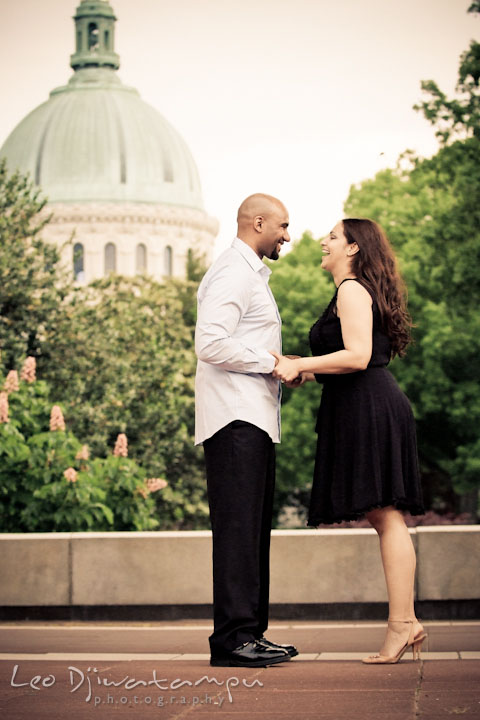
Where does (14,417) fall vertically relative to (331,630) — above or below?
above

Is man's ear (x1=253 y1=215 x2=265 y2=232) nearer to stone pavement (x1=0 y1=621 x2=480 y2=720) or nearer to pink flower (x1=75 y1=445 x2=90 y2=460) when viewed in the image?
stone pavement (x1=0 y1=621 x2=480 y2=720)

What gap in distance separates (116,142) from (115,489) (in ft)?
334

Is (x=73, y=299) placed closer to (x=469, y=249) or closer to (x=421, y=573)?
(x=469, y=249)

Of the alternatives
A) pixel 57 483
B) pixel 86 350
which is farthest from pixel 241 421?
pixel 86 350

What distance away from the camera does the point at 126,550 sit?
9156 mm

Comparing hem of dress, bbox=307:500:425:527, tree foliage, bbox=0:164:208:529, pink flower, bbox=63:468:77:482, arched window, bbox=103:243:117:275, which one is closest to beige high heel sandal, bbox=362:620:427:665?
hem of dress, bbox=307:500:425:527

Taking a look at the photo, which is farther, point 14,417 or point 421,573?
point 14,417

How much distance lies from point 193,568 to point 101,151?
349 ft

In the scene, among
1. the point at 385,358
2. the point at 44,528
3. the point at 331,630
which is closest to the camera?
the point at 385,358

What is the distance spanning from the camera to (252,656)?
233 inches

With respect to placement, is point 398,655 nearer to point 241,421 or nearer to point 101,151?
point 241,421

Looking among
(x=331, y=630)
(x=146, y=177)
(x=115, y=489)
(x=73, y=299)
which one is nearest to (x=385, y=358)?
(x=331, y=630)

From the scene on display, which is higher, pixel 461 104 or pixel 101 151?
pixel 101 151

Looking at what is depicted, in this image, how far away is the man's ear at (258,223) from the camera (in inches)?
249
